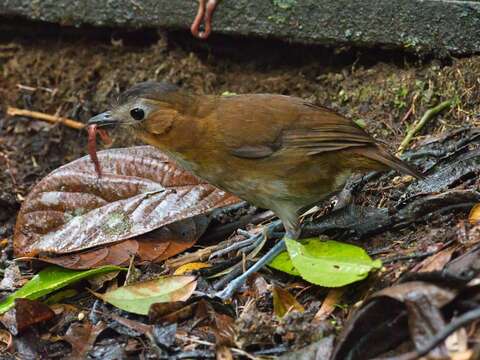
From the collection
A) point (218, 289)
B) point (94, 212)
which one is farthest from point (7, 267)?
point (218, 289)

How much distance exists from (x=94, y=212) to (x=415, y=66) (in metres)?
2.20

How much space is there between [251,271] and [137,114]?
1.02 meters

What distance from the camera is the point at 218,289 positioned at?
399cm

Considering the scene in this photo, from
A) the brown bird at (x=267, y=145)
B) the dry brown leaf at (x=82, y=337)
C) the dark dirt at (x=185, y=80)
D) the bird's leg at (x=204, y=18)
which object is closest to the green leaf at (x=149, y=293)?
the dry brown leaf at (x=82, y=337)

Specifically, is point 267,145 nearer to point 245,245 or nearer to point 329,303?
point 245,245

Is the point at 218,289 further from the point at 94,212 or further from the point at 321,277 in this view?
the point at 94,212

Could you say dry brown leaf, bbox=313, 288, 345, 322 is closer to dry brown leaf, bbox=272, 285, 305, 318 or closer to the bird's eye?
dry brown leaf, bbox=272, 285, 305, 318

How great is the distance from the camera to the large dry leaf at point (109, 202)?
14.3 feet

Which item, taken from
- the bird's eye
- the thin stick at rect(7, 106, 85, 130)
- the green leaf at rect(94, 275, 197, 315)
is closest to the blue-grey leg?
the green leaf at rect(94, 275, 197, 315)

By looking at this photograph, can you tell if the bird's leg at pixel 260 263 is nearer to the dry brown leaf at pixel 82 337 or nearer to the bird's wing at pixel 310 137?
the bird's wing at pixel 310 137

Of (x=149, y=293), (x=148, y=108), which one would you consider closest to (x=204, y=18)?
(x=148, y=108)

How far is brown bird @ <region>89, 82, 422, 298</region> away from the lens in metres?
4.22

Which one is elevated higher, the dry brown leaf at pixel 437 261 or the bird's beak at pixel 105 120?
the bird's beak at pixel 105 120

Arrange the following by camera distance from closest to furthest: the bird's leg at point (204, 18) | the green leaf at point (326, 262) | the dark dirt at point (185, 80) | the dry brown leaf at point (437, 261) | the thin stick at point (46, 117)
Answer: the dry brown leaf at point (437, 261)
the green leaf at point (326, 262)
the dark dirt at point (185, 80)
the bird's leg at point (204, 18)
the thin stick at point (46, 117)
